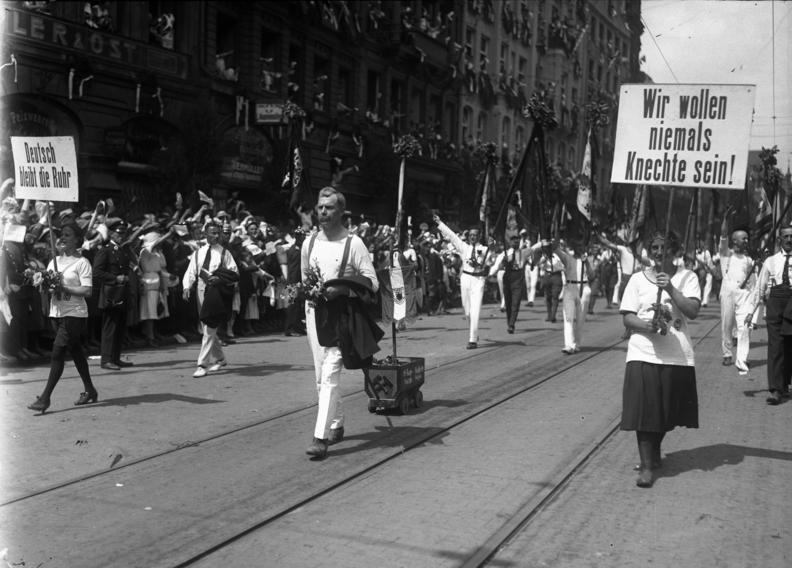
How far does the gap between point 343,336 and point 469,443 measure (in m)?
1.45

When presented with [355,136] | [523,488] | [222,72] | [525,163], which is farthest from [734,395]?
[355,136]

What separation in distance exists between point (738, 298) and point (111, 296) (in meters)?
8.54

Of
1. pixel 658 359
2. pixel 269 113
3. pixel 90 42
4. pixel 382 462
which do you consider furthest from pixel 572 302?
pixel 269 113

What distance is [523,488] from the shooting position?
630cm

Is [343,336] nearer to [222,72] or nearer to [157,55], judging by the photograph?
[157,55]

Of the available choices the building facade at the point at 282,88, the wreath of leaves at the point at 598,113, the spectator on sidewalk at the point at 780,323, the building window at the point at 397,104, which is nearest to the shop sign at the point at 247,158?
the building facade at the point at 282,88

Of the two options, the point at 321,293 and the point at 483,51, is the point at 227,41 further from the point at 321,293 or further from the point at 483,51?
the point at 321,293

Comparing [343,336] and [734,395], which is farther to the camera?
[734,395]

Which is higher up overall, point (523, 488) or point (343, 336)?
point (343, 336)

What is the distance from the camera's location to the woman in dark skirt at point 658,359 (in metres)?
6.64

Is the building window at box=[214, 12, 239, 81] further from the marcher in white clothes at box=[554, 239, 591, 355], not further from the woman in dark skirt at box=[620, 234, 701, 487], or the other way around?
the woman in dark skirt at box=[620, 234, 701, 487]

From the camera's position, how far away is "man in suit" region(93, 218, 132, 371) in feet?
38.2

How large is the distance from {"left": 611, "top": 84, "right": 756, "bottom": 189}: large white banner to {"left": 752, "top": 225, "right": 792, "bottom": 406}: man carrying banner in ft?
11.2

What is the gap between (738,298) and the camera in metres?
13.1
